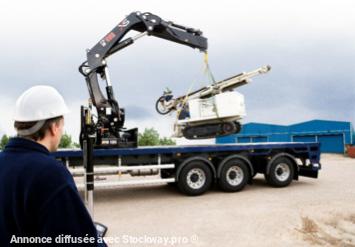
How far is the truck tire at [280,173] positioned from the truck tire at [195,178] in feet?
6.66

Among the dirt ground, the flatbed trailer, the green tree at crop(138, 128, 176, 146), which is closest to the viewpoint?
the dirt ground

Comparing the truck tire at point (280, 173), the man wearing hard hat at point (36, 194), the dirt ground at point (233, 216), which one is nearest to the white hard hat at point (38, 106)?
the man wearing hard hat at point (36, 194)

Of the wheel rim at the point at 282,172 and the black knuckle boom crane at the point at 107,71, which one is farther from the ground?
the black knuckle boom crane at the point at 107,71

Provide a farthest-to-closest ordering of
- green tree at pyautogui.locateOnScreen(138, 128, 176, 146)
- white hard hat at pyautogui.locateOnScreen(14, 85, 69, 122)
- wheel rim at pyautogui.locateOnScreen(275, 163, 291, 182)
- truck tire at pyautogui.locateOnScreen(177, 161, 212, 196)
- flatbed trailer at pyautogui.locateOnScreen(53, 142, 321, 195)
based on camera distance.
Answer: green tree at pyautogui.locateOnScreen(138, 128, 176, 146)
wheel rim at pyautogui.locateOnScreen(275, 163, 291, 182)
truck tire at pyautogui.locateOnScreen(177, 161, 212, 196)
flatbed trailer at pyautogui.locateOnScreen(53, 142, 321, 195)
white hard hat at pyautogui.locateOnScreen(14, 85, 69, 122)

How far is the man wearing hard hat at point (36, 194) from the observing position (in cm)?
152

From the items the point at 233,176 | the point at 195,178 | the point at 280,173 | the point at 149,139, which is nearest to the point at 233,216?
the point at 195,178

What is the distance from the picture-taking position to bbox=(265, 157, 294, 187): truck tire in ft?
31.4

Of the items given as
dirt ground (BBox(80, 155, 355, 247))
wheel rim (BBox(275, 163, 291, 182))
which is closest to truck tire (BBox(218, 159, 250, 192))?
dirt ground (BBox(80, 155, 355, 247))

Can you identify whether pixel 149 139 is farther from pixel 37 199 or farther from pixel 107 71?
pixel 37 199

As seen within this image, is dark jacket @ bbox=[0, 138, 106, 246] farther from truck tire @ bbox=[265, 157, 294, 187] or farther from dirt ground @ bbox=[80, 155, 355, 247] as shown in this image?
truck tire @ bbox=[265, 157, 294, 187]

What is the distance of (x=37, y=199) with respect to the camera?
152 cm

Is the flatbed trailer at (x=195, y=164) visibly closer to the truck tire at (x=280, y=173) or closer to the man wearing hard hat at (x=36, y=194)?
the truck tire at (x=280, y=173)

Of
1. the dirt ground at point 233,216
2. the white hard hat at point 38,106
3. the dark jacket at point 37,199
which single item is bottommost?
the dirt ground at point 233,216

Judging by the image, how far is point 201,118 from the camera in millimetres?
10125
